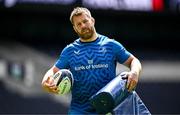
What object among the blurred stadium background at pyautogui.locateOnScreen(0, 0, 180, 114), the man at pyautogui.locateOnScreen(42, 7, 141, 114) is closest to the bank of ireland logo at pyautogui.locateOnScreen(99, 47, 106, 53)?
the man at pyautogui.locateOnScreen(42, 7, 141, 114)

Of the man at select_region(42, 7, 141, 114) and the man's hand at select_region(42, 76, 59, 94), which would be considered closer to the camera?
the man's hand at select_region(42, 76, 59, 94)

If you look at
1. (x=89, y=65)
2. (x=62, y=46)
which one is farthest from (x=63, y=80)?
(x=62, y=46)

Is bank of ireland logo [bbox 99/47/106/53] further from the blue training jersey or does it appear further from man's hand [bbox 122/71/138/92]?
man's hand [bbox 122/71/138/92]

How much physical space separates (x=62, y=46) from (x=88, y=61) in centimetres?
618

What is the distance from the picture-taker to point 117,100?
453 centimetres

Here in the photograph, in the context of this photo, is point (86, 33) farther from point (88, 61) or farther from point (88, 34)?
point (88, 61)

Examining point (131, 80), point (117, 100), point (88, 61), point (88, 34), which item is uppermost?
point (88, 34)

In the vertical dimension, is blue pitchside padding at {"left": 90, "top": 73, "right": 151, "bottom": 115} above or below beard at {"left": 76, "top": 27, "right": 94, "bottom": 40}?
below

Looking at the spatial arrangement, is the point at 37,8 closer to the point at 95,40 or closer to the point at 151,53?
the point at 151,53

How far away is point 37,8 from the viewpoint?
10.1 metres

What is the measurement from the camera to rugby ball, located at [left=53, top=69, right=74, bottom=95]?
4.54m

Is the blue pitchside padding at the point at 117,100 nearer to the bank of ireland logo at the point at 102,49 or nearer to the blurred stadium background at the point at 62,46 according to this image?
the bank of ireland logo at the point at 102,49

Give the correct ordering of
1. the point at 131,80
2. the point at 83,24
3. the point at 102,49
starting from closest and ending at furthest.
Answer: the point at 131,80 → the point at 83,24 → the point at 102,49

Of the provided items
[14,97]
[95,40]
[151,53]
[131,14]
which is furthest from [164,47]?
[95,40]
